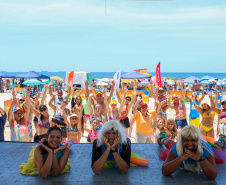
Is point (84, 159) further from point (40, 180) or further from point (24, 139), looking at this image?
point (24, 139)

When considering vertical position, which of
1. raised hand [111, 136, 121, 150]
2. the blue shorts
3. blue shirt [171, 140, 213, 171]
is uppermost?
raised hand [111, 136, 121, 150]

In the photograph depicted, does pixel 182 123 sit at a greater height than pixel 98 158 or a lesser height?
lesser

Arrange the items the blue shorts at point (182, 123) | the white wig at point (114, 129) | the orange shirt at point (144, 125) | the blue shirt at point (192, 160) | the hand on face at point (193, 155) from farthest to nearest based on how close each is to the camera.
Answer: the blue shorts at point (182, 123), the orange shirt at point (144, 125), the white wig at point (114, 129), the blue shirt at point (192, 160), the hand on face at point (193, 155)

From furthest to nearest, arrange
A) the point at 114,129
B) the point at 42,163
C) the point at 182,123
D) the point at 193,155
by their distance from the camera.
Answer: the point at 182,123
the point at 114,129
the point at 42,163
the point at 193,155

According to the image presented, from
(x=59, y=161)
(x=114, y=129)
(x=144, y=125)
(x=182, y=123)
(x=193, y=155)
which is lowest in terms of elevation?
(x=182, y=123)

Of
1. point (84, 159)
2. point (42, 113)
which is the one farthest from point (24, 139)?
point (84, 159)

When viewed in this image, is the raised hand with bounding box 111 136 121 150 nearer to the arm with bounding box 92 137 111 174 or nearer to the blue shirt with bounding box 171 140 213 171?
the arm with bounding box 92 137 111 174

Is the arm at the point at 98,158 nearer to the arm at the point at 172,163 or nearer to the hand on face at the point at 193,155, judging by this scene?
the arm at the point at 172,163

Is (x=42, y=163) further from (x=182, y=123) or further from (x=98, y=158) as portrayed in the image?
(x=182, y=123)

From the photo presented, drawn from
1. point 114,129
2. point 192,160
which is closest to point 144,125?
point 192,160

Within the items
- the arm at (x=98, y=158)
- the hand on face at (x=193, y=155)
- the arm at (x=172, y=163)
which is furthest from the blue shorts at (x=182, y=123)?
the arm at (x=98, y=158)

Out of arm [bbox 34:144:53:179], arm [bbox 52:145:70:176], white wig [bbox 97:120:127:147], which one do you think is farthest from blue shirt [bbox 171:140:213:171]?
arm [bbox 34:144:53:179]

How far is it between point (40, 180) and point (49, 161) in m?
0.24

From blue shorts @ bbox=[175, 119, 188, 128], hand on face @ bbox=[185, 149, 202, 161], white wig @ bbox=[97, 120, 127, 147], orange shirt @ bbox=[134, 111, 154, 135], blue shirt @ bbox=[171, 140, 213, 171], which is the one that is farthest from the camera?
blue shorts @ bbox=[175, 119, 188, 128]
